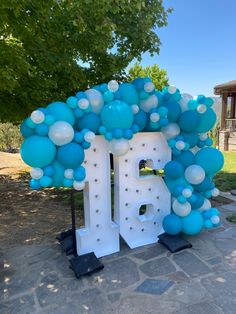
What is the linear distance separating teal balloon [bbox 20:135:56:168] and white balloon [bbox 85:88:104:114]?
0.71 meters

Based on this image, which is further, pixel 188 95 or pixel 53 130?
pixel 188 95

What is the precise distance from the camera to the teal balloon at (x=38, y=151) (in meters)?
2.78

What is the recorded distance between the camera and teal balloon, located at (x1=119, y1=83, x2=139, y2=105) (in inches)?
128

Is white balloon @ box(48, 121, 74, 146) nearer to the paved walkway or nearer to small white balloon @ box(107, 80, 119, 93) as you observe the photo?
small white balloon @ box(107, 80, 119, 93)

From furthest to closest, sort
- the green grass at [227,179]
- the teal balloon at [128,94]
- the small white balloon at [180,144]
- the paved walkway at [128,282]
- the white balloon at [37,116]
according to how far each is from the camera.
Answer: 1. the green grass at [227,179]
2. the small white balloon at [180,144]
3. the teal balloon at [128,94]
4. the white balloon at [37,116]
5. the paved walkway at [128,282]

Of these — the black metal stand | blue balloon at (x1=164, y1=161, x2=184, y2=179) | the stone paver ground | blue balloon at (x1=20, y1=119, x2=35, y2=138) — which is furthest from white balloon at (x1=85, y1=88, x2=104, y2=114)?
the stone paver ground

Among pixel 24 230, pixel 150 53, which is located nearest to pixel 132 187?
pixel 24 230

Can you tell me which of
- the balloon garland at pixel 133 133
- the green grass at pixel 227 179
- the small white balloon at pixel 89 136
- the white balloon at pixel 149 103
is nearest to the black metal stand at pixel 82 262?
the balloon garland at pixel 133 133

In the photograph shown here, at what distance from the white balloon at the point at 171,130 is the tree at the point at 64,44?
5.62 ft

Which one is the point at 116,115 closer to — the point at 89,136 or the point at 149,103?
the point at 89,136

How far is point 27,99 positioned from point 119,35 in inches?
86.4

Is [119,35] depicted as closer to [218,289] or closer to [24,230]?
[24,230]

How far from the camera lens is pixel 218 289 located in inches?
106

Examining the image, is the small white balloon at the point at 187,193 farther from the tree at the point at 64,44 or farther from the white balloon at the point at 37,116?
the tree at the point at 64,44
